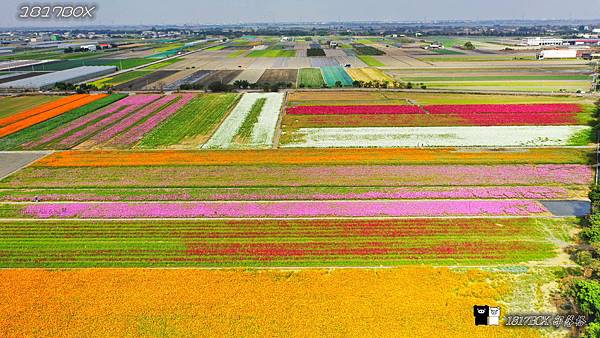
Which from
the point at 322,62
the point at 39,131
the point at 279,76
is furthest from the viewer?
the point at 322,62

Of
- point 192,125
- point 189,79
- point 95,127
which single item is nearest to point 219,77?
point 189,79

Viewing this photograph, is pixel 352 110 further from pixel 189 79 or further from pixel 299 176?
pixel 189 79

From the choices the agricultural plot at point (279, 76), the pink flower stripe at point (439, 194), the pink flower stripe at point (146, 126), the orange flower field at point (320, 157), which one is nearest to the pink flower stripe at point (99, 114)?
the pink flower stripe at point (146, 126)

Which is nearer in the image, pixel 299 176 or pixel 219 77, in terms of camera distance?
pixel 299 176

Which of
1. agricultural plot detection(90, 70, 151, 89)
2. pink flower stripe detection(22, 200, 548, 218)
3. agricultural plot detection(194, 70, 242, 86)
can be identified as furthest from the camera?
agricultural plot detection(194, 70, 242, 86)

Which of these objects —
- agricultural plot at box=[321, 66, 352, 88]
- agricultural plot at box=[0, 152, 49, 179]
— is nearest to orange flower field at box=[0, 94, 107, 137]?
agricultural plot at box=[0, 152, 49, 179]

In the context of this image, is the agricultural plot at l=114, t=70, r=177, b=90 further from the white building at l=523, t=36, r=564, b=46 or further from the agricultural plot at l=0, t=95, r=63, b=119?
the white building at l=523, t=36, r=564, b=46

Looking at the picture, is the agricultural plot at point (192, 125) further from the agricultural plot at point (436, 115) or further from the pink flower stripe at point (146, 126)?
the agricultural plot at point (436, 115)
